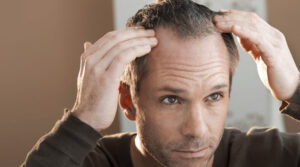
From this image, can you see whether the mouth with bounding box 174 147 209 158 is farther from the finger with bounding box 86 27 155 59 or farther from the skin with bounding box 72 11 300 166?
the finger with bounding box 86 27 155 59

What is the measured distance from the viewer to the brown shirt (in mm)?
1599

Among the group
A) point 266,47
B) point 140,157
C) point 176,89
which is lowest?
point 140,157

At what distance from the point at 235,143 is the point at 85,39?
1.64m

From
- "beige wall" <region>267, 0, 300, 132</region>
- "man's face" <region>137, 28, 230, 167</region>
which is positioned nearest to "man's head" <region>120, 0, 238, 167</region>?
"man's face" <region>137, 28, 230, 167</region>

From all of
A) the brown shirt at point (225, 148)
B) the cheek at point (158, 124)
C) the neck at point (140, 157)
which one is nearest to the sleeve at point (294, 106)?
the brown shirt at point (225, 148)

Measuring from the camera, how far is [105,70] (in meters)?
1.58

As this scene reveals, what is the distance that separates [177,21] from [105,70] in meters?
0.33

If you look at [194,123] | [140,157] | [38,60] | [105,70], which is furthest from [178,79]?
[38,60]

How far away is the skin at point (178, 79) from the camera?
62.1 inches

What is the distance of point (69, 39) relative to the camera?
3316 millimetres

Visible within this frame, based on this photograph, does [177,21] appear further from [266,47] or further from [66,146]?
[66,146]

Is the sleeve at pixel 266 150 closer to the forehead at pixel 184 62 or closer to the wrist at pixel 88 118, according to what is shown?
the forehead at pixel 184 62

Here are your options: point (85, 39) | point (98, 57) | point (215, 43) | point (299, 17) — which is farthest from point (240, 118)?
point (98, 57)

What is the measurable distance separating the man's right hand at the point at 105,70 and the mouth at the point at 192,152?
0.27 metres
